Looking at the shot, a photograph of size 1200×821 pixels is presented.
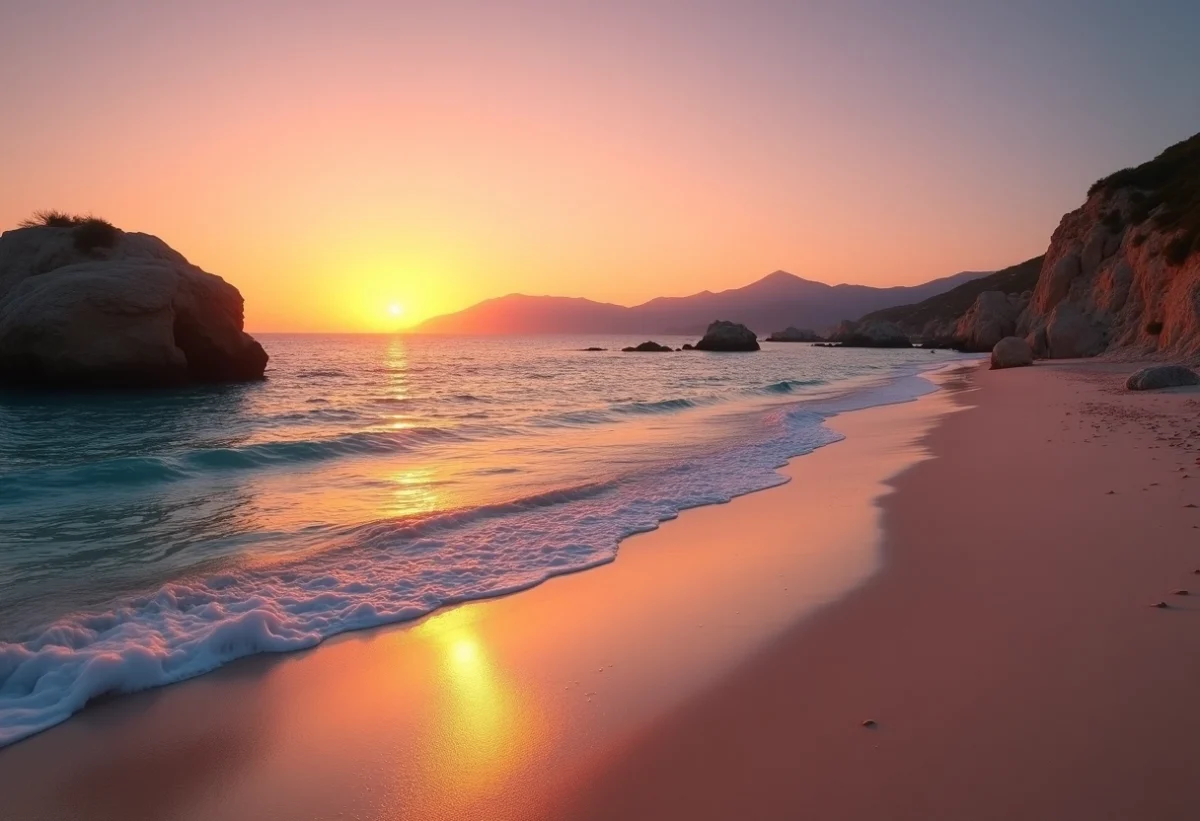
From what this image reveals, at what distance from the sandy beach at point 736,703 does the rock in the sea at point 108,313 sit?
23028mm

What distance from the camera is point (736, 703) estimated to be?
3479mm

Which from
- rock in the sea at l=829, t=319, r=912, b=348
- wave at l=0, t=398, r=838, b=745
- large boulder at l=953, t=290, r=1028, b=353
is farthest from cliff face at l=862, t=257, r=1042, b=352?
wave at l=0, t=398, r=838, b=745

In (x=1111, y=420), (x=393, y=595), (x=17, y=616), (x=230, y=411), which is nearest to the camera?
(x=17, y=616)

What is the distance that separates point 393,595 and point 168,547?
2.93 m

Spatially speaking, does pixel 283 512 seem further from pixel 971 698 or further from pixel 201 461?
pixel 971 698

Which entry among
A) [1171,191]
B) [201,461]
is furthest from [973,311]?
[201,461]

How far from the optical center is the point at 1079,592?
14.8 feet

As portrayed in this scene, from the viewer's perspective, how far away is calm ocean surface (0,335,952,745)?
4.57 metres

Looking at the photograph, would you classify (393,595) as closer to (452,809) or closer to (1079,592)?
(452,809)

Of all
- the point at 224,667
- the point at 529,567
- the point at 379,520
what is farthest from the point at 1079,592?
the point at 379,520

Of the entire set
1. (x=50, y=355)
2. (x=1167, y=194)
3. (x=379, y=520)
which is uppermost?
(x=1167, y=194)

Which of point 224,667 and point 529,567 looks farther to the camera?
point 529,567

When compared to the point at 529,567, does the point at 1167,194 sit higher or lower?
higher

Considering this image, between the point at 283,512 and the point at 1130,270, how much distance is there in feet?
A: 136
